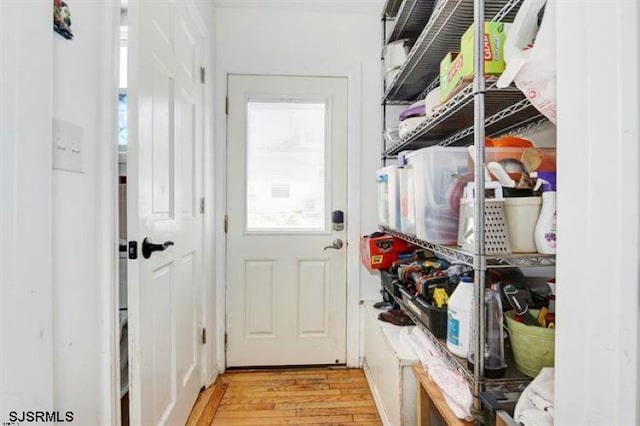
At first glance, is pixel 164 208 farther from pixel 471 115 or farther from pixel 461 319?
pixel 471 115

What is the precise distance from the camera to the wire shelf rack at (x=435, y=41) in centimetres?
117

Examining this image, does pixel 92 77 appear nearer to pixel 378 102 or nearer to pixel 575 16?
pixel 575 16

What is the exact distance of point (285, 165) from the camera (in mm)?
2166

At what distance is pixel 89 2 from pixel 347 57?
160cm

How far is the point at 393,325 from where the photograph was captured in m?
1.71

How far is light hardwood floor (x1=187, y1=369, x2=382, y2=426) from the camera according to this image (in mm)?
1675

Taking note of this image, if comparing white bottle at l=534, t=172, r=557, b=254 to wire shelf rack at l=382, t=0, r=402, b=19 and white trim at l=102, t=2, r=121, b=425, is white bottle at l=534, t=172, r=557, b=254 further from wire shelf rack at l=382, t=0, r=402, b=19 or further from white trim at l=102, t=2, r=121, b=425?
wire shelf rack at l=382, t=0, r=402, b=19

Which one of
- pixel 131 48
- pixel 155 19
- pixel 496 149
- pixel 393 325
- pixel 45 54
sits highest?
pixel 155 19

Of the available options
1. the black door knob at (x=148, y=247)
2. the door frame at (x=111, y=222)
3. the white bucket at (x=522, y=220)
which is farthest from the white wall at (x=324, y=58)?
the white bucket at (x=522, y=220)

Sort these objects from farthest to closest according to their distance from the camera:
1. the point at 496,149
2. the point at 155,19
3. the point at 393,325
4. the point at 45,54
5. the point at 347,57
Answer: the point at 347,57
the point at 393,325
the point at 155,19
the point at 496,149
the point at 45,54

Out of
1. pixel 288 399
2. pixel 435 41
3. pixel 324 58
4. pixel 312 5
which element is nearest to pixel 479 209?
pixel 435 41

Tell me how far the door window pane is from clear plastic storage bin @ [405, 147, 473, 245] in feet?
3.54

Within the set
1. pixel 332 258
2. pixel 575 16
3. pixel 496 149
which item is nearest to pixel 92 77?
pixel 575 16

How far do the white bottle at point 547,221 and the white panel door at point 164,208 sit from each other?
1.29 m
